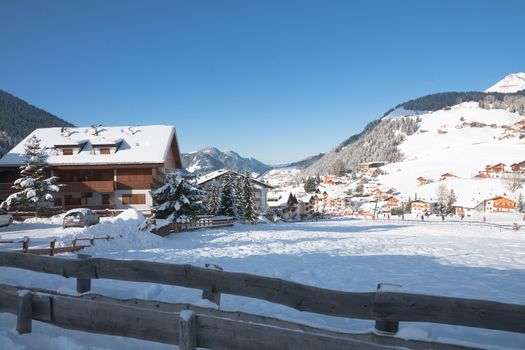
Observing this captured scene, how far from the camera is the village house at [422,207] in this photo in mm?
124375

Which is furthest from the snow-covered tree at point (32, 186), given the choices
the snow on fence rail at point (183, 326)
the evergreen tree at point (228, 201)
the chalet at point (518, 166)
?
the chalet at point (518, 166)

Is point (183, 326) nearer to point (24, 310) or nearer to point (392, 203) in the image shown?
point (24, 310)

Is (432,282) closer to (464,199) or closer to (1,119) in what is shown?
(464,199)

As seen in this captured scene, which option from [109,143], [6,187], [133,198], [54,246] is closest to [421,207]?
[133,198]

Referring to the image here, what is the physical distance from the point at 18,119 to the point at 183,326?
16165 cm

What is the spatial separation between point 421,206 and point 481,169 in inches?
3342

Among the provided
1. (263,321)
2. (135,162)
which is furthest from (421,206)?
(263,321)

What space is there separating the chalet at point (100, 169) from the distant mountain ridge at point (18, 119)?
7799 cm

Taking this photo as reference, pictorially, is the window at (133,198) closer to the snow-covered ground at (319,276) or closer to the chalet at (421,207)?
the snow-covered ground at (319,276)

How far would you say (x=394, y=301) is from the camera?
3701mm

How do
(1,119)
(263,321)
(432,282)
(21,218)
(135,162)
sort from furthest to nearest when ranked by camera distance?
1. (1,119)
2. (135,162)
3. (21,218)
4. (432,282)
5. (263,321)

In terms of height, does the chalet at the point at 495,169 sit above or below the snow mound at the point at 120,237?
above

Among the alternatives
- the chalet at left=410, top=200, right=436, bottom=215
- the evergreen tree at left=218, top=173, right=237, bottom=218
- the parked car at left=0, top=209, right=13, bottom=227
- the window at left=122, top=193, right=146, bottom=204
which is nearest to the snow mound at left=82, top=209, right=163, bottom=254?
the parked car at left=0, top=209, right=13, bottom=227

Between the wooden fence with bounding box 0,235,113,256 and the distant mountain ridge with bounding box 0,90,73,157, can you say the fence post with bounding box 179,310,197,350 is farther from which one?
the distant mountain ridge with bounding box 0,90,73,157
